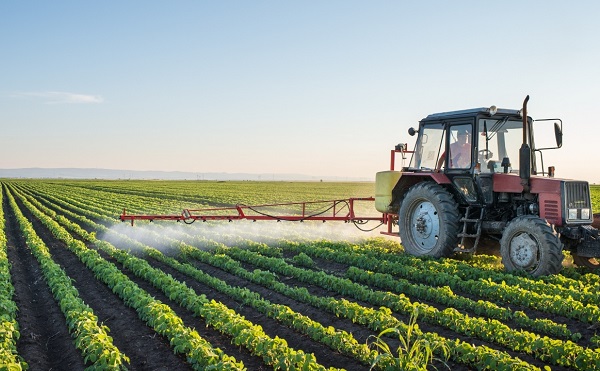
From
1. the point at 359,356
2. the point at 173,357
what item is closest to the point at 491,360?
the point at 359,356

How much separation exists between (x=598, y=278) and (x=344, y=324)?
4.43 meters

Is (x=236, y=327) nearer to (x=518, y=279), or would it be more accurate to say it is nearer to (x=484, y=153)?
(x=518, y=279)

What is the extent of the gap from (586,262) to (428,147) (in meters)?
3.20

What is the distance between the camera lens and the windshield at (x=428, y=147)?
394 inches

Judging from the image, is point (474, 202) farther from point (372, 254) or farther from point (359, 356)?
point (359, 356)

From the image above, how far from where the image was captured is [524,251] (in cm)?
834

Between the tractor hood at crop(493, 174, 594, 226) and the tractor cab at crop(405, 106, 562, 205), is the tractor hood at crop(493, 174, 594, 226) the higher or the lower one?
the lower one

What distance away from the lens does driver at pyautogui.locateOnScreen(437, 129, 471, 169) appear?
932cm

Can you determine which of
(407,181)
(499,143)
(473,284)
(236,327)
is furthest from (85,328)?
(499,143)

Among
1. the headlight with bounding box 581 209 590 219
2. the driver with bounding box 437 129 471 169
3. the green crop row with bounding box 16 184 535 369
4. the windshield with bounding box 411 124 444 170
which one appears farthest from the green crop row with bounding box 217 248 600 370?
the headlight with bounding box 581 209 590 219

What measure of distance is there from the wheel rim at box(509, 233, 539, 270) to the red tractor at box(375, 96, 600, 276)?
14 millimetres

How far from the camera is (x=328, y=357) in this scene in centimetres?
564

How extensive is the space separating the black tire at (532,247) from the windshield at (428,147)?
2.10 m

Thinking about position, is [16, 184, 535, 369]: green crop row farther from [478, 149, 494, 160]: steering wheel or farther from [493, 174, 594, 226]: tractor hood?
[478, 149, 494, 160]: steering wheel
